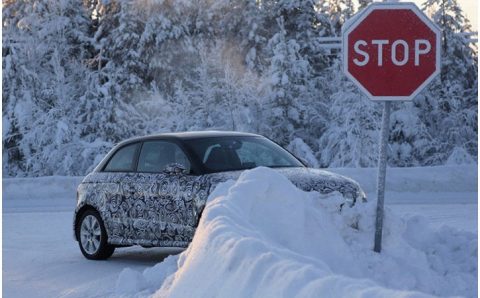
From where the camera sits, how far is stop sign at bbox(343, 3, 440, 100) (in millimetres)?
8656

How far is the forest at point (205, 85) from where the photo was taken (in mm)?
34594

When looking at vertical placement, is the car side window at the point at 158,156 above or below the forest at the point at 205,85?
above

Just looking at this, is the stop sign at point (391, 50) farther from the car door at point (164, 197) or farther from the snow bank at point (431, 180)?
the snow bank at point (431, 180)

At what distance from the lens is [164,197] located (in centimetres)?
1081

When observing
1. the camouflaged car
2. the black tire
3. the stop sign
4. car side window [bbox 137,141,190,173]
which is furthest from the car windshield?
the stop sign

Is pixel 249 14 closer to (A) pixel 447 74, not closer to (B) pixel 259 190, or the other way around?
(A) pixel 447 74

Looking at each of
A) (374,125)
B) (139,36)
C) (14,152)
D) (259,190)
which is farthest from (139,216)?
(139,36)

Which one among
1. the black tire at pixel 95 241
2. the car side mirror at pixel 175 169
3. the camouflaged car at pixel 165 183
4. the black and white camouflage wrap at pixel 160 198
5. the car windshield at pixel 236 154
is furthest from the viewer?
the black tire at pixel 95 241

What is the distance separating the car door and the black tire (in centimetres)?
61

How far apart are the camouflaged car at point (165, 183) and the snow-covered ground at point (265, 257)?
404mm

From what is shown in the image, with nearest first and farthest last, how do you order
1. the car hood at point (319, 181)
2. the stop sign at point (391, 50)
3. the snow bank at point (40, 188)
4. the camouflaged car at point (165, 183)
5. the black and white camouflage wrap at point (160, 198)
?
the stop sign at point (391, 50) → the car hood at point (319, 181) → the black and white camouflage wrap at point (160, 198) → the camouflaged car at point (165, 183) → the snow bank at point (40, 188)

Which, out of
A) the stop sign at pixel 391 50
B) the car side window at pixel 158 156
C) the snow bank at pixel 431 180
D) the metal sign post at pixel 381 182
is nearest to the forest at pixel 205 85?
the snow bank at pixel 431 180

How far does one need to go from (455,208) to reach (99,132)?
20.9 meters

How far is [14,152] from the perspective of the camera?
36812 mm
